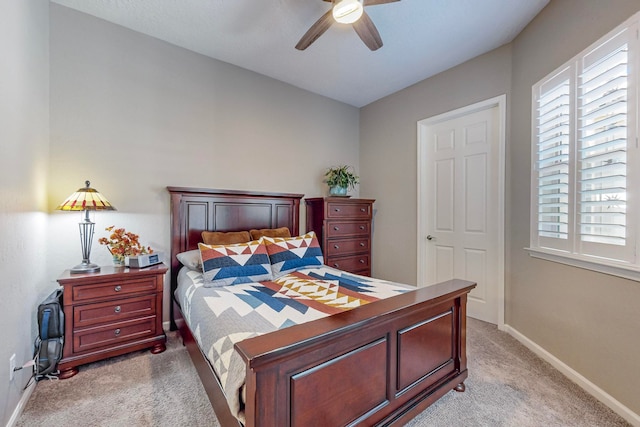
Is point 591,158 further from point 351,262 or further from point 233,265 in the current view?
point 233,265

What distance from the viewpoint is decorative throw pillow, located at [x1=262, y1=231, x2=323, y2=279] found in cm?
251

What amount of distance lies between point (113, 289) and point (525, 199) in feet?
11.7

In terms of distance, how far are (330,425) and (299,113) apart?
3415mm

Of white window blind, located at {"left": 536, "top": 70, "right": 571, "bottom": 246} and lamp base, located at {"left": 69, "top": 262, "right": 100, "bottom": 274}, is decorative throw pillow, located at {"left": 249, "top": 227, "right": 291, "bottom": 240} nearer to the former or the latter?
lamp base, located at {"left": 69, "top": 262, "right": 100, "bottom": 274}

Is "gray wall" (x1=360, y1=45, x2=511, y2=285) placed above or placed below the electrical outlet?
above

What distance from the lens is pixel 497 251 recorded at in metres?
2.91

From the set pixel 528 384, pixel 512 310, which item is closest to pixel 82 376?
pixel 528 384

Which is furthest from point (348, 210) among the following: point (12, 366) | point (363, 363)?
A: point (12, 366)

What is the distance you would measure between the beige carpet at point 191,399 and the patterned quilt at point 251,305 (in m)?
0.42

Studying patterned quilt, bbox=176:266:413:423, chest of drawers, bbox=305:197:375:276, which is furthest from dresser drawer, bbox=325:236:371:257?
patterned quilt, bbox=176:266:413:423

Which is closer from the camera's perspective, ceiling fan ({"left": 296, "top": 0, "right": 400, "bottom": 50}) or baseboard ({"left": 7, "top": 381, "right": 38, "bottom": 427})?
baseboard ({"left": 7, "top": 381, "right": 38, "bottom": 427})

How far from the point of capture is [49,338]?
1831mm

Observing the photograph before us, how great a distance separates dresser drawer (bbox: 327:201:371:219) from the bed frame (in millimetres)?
1812

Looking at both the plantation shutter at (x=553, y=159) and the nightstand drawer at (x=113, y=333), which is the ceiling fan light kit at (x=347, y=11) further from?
the nightstand drawer at (x=113, y=333)
